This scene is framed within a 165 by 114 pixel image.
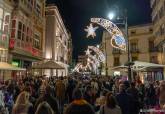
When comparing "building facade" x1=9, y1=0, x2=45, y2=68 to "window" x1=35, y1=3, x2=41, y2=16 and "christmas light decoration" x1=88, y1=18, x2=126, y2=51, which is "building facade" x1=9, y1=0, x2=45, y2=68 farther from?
"christmas light decoration" x1=88, y1=18, x2=126, y2=51

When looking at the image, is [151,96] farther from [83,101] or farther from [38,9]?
[38,9]

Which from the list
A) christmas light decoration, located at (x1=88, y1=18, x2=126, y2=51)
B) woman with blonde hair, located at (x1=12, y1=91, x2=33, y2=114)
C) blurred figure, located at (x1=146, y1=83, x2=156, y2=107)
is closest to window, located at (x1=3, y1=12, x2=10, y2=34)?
christmas light decoration, located at (x1=88, y1=18, x2=126, y2=51)

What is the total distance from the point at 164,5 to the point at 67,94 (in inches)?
960

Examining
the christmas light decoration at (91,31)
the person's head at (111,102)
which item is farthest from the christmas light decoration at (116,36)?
the person's head at (111,102)

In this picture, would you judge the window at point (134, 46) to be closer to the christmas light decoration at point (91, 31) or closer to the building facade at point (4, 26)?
the christmas light decoration at point (91, 31)

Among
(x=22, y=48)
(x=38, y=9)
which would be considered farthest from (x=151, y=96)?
(x=38, y=9)

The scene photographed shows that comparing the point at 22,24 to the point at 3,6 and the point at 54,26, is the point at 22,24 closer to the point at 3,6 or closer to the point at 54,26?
the point at 3,6

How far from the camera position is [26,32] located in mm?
30094

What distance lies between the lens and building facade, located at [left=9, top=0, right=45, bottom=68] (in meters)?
26.0

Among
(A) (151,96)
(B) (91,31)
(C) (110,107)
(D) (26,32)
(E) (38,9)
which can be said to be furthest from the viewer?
(E) (38,9)

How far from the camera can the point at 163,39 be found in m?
37.5

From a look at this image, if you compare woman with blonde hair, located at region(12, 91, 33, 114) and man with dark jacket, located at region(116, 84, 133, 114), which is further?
man with dark jacket, located at region(116, 84, 133, 114)

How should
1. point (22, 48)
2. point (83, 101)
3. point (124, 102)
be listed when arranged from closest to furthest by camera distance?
point (83, 101)
point (124, 102)
point (22, 48)

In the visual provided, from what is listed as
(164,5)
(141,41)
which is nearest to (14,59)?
(164,5)
